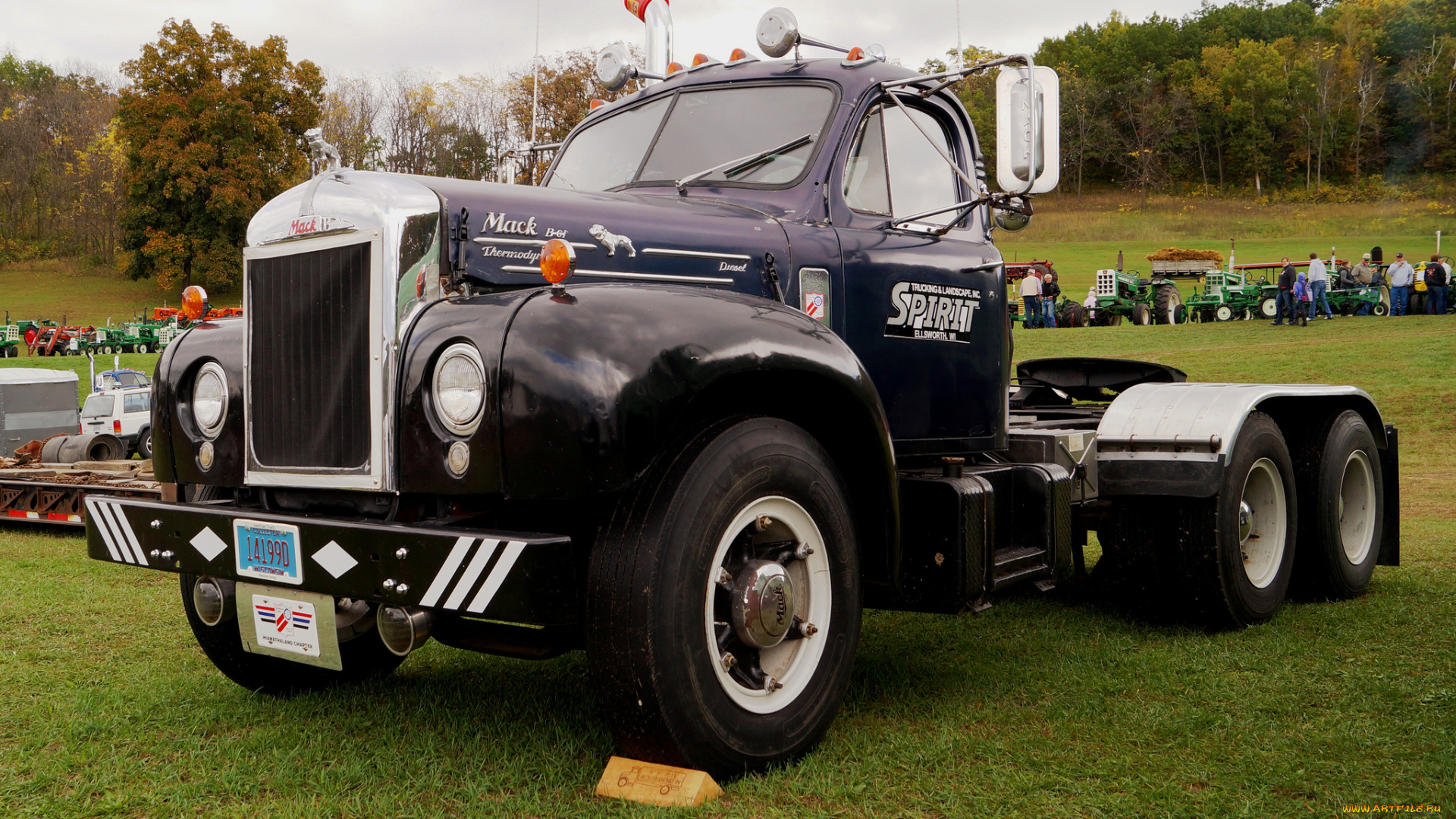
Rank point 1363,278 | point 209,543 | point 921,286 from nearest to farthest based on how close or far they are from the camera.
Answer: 1. point 209,543
2. point 921,286
3. point 1363,278

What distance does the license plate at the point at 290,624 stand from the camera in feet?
10.5

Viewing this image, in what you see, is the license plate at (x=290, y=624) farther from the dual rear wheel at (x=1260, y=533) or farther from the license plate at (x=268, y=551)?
the dual rear wheel at (x=1260, y=533)

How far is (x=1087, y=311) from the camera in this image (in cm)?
3191

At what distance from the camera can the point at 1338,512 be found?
234 inches

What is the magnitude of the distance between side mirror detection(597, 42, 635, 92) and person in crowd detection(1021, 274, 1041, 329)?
2484 cm

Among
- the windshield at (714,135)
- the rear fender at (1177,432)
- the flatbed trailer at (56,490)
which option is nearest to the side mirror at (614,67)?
the windshield at (714,135)

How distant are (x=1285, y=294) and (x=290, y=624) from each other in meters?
27.5

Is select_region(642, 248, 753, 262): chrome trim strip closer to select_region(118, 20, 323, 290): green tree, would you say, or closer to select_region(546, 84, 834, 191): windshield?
select_region(546, 84, 834, 191): windshield

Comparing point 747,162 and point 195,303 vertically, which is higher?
point 747,162

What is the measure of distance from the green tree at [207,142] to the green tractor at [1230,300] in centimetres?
3585

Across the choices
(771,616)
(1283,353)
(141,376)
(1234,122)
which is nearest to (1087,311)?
(1283,353)

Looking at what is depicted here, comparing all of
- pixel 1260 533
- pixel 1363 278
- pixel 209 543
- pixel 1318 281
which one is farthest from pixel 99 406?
pixel 1363 278

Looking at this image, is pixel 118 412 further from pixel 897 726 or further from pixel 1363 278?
pixel 1363 278

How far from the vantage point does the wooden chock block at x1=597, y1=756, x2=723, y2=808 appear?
2955 millimetres
